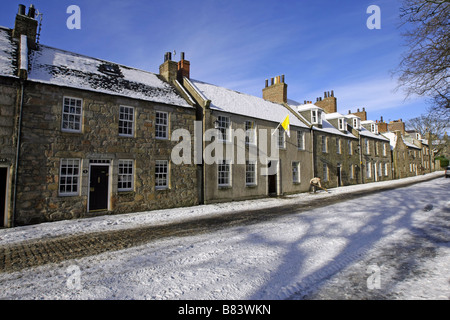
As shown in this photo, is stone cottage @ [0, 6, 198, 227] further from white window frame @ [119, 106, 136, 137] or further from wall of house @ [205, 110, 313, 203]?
wall of house @ [205, 110, 313, 203]

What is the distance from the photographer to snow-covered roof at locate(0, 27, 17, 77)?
33.2ft

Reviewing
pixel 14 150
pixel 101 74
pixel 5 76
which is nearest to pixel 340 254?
pixel 14 150

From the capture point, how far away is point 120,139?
1260 centimetres

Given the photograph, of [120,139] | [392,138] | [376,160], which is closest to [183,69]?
[120,139]

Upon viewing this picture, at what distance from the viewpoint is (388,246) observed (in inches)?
252

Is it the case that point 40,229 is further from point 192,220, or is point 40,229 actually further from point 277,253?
point 277,253

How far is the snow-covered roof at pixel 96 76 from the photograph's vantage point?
454 inches

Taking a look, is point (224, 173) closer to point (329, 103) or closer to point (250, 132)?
point (250, 132)

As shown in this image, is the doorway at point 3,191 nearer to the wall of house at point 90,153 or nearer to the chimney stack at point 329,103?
the wall of house at point 90,153

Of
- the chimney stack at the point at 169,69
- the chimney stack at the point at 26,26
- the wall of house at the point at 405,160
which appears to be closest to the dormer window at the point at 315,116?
the chimney stack at the point at 169,69

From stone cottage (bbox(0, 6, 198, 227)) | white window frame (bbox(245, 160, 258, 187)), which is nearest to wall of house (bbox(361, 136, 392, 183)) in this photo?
white window frame (bbox(245, 160, 258, 187))

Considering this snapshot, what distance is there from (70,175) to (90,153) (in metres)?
1.32

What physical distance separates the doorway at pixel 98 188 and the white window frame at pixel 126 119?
6.93 feet

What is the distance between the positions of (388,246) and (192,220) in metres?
7.04
